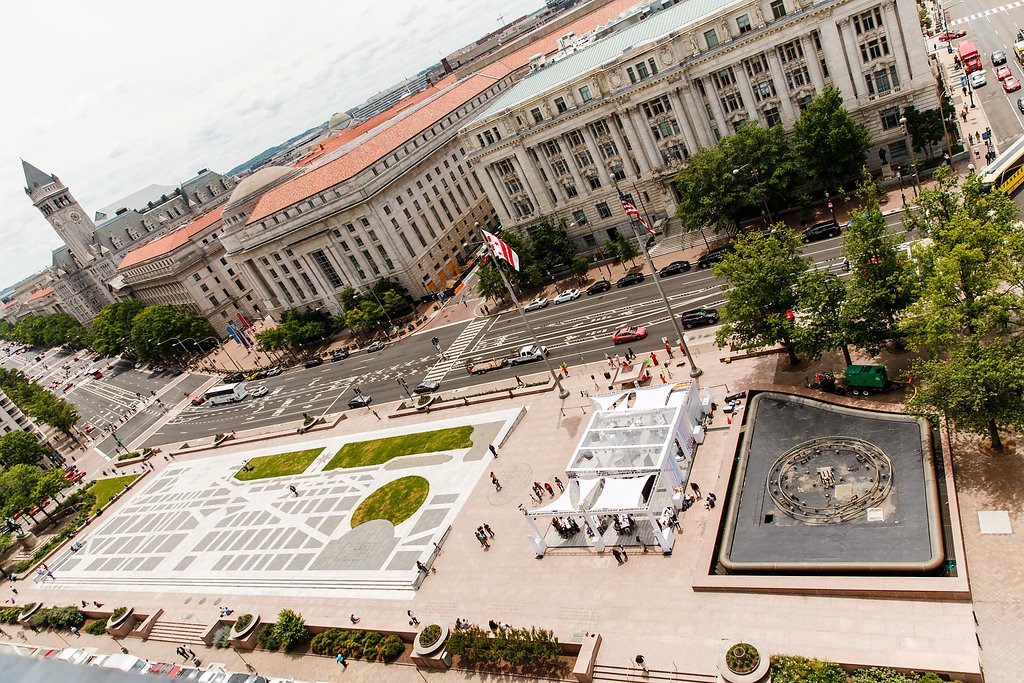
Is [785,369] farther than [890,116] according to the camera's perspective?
No

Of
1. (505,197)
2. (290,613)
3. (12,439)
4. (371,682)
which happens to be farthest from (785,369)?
(12,439)

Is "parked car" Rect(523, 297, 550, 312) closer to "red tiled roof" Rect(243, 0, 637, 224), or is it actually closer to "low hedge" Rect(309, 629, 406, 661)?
"red tiled roof" Rect(243, 0, 637, 224)

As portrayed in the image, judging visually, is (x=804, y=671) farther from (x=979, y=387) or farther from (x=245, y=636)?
(x=245, y=636)

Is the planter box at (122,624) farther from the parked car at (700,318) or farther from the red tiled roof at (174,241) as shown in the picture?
the red tiled roof at (174,241)

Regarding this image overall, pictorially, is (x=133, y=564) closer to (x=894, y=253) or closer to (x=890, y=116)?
(x=894, y=253)

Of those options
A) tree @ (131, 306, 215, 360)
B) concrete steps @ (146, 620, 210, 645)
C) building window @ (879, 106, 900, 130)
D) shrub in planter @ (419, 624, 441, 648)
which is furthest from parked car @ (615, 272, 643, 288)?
tree @ (131, 306, 215, 360)

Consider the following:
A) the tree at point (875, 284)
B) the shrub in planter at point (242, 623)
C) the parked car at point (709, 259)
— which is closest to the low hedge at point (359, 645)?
the shrub in planter at point (242, 623)

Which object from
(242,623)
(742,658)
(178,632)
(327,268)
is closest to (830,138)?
(742,658)
